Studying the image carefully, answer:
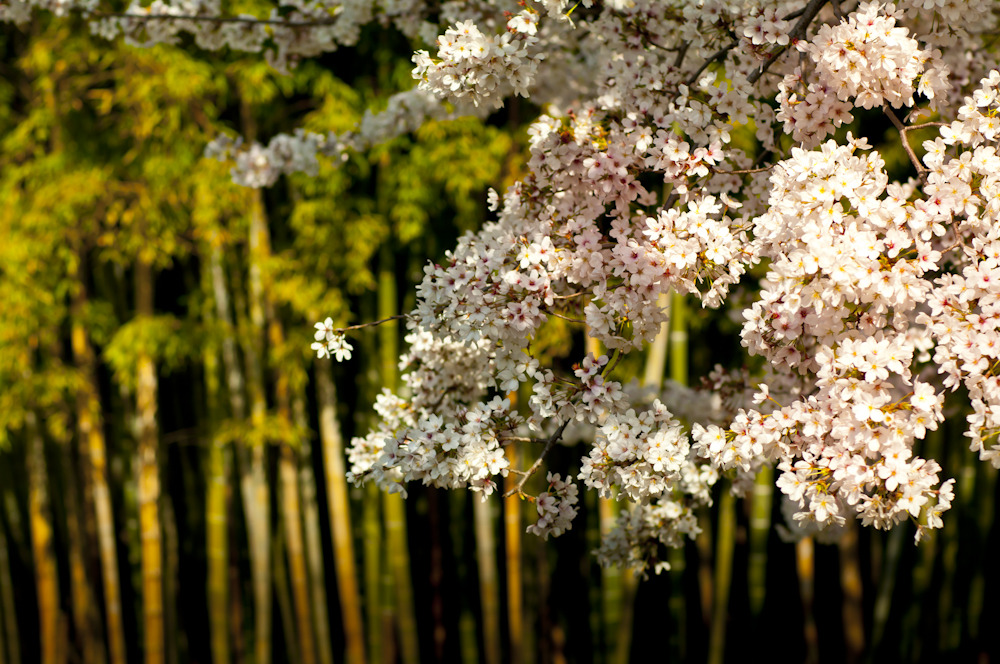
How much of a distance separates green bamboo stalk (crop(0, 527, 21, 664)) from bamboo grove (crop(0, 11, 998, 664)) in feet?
0.13

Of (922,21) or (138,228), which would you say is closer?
(922,21)

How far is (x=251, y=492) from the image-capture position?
17.4 ft

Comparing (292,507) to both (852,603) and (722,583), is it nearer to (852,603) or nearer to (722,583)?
(722,583)

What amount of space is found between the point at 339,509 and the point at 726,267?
12.9ft

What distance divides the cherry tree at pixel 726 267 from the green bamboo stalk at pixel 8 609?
206 inches

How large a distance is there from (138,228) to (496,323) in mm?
3612

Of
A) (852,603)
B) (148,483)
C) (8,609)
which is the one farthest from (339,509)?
(852,603)

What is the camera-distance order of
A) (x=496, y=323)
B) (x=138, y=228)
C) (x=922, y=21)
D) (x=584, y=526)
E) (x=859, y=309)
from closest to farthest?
(x=859, y=309) → (x=496, y=323) → (x=922, y=21) → (x=138, y=228) → (x=584, y=526)

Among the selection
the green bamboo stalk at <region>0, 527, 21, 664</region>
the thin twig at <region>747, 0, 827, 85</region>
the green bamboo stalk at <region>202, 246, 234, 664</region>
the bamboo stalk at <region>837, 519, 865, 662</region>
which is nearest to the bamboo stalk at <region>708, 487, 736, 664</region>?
the bamboo stalk at <region>837, 519, 865, 662</region>

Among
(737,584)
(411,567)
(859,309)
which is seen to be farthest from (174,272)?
(859,309)

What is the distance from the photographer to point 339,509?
17.3 ft

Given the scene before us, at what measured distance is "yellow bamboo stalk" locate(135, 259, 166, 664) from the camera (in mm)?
5023

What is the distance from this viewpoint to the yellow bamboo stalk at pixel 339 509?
511 centimetres

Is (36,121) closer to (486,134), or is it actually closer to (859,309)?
(486,134)
